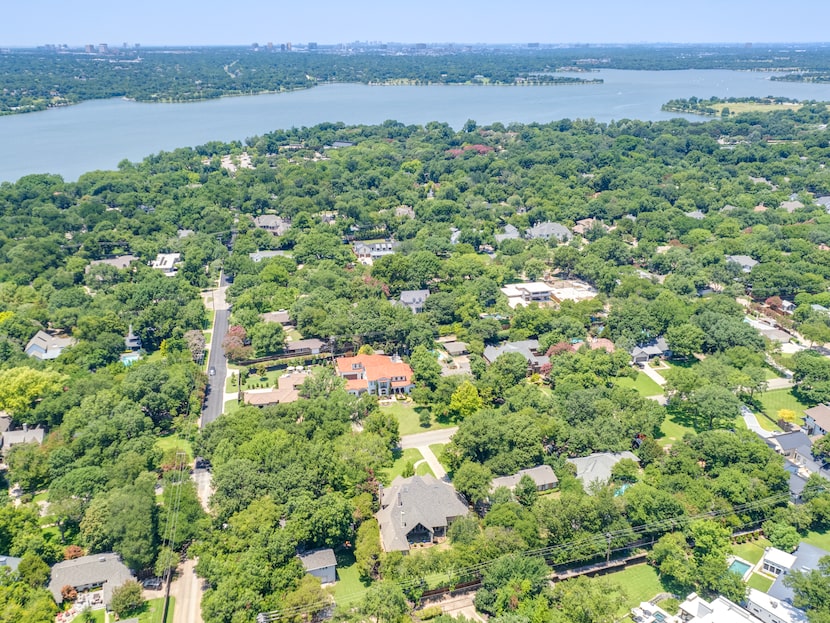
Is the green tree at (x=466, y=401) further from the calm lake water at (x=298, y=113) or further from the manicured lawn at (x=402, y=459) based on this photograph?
the calm lake water at (x=298, y=113)

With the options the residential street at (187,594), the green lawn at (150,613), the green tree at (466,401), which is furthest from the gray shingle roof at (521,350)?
the green lawn at (150,613)

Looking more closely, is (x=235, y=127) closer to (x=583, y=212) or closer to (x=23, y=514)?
(x=583, y=212)

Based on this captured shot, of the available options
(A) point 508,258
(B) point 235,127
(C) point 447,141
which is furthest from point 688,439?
(B) point 235,127

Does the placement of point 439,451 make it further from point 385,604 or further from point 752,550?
point 752,550

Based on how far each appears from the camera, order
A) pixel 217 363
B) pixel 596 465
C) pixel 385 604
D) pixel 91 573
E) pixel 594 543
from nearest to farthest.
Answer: pixel 385 604
pixel 91 573
pixel 594 543
pixel 596 465
pixel 217 363

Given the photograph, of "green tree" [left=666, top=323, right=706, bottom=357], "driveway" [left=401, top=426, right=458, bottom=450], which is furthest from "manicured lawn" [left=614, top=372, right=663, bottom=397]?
"driveway" [left=401, top=426, right=458, bottom=450]

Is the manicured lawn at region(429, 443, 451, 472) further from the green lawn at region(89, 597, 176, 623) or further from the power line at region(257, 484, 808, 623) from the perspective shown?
the green lawn at region(89, 597, 176, 623)

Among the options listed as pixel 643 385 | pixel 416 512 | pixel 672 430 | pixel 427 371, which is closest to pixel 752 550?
pixel 672 430
